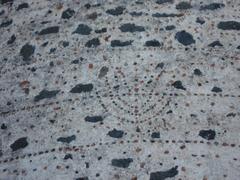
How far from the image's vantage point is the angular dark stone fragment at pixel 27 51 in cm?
477

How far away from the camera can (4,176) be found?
4.09 meters

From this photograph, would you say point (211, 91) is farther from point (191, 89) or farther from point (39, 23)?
point (39, 23)

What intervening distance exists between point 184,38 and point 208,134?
110 cm

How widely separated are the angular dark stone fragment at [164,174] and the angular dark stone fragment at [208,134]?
16.0 inches

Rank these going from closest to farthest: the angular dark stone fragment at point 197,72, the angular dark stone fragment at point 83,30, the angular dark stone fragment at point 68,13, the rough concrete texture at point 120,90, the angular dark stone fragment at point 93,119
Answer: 1. the rough concrete texture at point 120,90
2. the angular dark stone fragment at point 93,119
3. the angular dark stone fragment at point 197,72
4. the angular dark stone fragment at point 83,30
5. the angular dark stone fragment at point 68,13

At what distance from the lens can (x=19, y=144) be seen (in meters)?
4.22

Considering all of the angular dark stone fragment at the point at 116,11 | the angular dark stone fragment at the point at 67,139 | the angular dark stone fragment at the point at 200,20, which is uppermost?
the angular dark stone fragment at the point at 116,11

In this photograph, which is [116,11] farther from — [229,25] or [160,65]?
[229,25]

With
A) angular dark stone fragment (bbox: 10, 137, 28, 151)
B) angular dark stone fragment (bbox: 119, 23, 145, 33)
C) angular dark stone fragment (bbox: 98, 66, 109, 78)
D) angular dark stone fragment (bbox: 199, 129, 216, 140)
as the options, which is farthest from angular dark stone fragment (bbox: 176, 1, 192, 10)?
angular dark stone fragment (bbox: 10, 137, 28, 151)

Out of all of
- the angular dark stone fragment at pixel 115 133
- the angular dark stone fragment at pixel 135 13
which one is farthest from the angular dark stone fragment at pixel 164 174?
the angular dark stone fragment at pixel 135 13

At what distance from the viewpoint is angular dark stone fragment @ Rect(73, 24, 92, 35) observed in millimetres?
4766

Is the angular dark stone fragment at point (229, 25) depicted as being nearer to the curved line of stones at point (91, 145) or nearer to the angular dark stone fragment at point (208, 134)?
the angular dark stone fragment at point (208, 134)

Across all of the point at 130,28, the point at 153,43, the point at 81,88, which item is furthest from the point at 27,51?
the point at 153,43

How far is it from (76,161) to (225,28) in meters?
2.07
